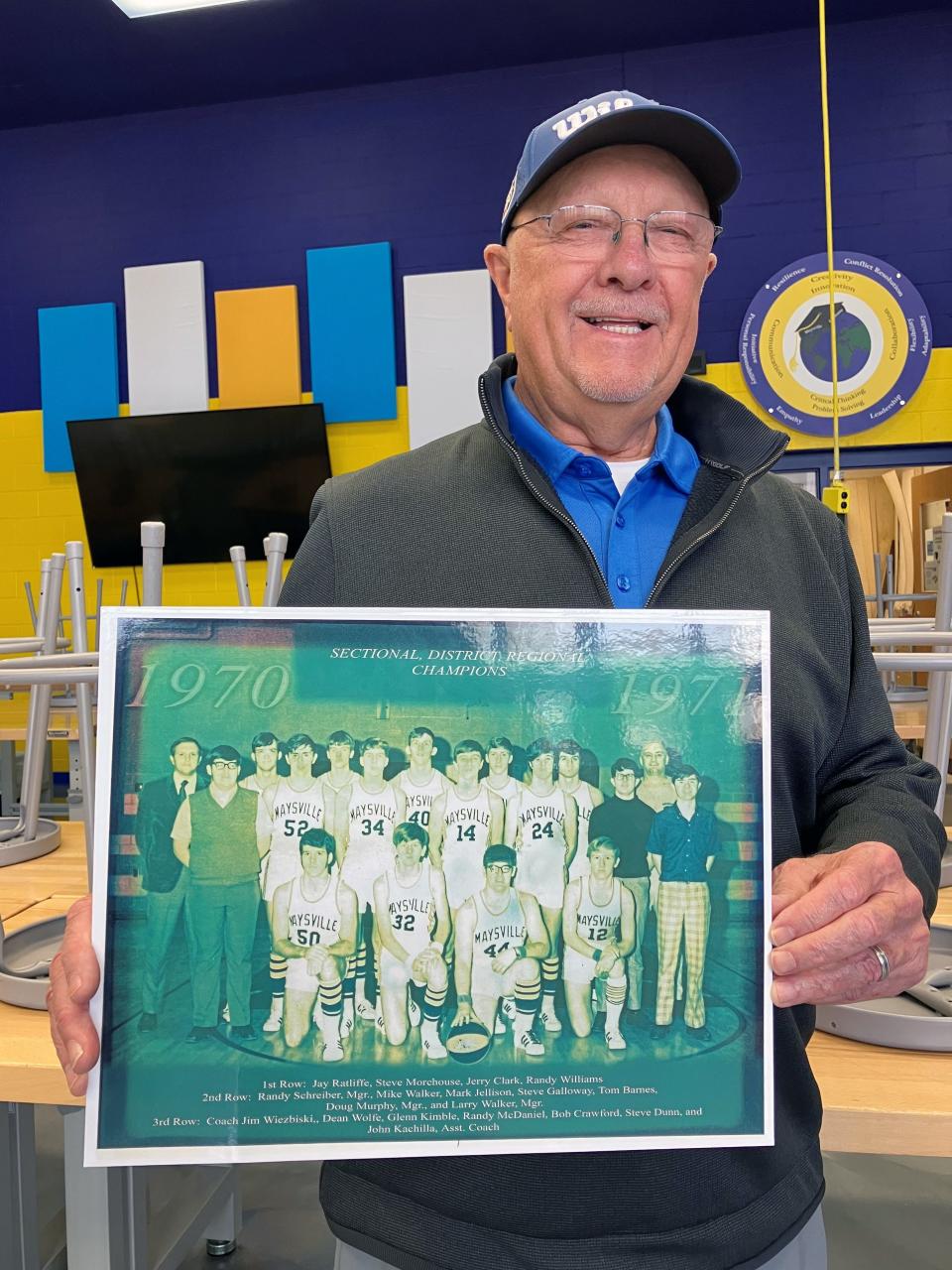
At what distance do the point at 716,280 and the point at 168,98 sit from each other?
3.54m

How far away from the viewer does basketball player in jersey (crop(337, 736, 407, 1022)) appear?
699 mm

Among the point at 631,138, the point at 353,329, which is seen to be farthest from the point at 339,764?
the point at 353,329

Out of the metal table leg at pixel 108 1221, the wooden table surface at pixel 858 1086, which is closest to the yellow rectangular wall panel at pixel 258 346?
the metal table leg at pixel 108 1221

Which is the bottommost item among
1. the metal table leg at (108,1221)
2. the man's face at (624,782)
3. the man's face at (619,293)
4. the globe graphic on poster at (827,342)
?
the metal table leg at (108,1221)

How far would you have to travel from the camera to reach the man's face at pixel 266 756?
0.70 meters

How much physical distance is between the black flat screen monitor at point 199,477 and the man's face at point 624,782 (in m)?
5.58

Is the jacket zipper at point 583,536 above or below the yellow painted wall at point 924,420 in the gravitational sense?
below

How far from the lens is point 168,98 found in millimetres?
6238

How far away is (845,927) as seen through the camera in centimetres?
72

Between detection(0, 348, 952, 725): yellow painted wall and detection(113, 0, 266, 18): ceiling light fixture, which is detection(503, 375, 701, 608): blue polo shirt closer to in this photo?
detection(113, 0, 266, 18): ceiling light fixture

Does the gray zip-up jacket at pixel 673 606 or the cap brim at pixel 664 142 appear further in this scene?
the cap brim at pixel 664 142

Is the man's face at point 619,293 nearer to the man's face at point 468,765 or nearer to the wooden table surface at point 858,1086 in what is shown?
the man's face at point 468,765

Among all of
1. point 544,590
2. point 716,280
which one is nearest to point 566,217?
point 544,590

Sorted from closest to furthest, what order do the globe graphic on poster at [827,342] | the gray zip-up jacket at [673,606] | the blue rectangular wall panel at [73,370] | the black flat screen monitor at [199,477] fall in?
1. the gray zip-up jacket at [673,606]
2. the globe graphic on poster at [827,342]
3. the black flat screen monitor at [199,477]
4. the blue rectangular wall panel at [73,370]
